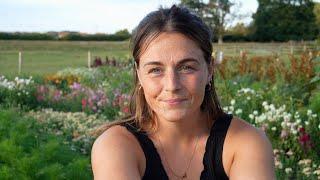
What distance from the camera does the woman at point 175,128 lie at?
83.4 inches

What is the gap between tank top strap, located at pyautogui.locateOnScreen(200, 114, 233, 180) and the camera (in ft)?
7.29

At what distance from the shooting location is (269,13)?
60.2m

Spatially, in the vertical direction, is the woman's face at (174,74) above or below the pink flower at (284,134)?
above

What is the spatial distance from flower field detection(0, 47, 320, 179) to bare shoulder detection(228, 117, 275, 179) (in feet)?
2.22

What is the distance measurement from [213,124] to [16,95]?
29.3ft

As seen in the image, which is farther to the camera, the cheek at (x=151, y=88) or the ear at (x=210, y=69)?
the ear at (x=210, y=69)

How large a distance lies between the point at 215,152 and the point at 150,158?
0.83ft

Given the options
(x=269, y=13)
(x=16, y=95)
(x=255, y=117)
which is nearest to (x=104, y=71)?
(x=16, y=95)

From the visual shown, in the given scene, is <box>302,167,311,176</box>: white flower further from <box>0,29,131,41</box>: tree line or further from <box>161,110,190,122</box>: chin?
<box>0,29,131,41</box>: tree line

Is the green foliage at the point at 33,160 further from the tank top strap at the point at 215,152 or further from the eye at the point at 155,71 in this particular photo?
the eye at the point at 155,71

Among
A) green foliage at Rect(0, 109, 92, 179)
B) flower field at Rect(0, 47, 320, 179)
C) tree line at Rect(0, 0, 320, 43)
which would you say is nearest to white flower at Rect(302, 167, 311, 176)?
flower field at Rect(0, 47, 320, 179)

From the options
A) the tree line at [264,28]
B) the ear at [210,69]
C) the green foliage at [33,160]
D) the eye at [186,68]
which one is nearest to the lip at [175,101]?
the eye at [186,68]

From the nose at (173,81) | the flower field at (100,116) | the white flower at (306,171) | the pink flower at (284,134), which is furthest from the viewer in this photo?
the pink flower at (284,134)

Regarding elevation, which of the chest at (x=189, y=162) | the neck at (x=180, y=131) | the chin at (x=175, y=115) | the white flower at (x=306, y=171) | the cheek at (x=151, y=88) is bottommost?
the white flower at (x=306, y=171)
